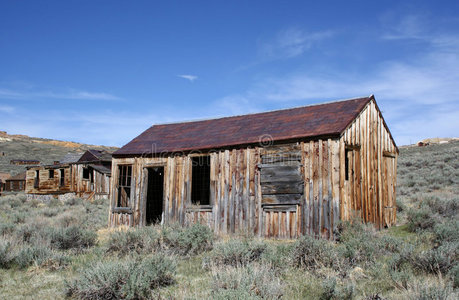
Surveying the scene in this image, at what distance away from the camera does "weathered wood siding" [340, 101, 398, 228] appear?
31.6 ft

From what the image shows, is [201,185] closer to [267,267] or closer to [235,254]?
[235,254]

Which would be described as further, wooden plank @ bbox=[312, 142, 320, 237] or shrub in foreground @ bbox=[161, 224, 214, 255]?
wooden plank @ bbox=[312, 142, 320, 237]

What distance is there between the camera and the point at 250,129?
11.8 meters

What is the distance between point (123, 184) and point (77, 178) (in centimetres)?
1562

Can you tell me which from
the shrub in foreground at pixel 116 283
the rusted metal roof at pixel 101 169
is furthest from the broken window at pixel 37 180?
the shrub in foreground at pixel 116 283

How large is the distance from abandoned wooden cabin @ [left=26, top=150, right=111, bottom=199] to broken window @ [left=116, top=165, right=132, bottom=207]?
1386 centimetres

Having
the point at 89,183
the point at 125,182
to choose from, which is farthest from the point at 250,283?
the point at 89,183

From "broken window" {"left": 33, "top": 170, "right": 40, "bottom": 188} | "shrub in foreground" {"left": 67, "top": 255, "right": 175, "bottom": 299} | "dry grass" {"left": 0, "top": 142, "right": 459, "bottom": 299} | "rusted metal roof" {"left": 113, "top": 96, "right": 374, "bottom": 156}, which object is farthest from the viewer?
"broken window" {"left": 33, "top": 170, "right": 40, "bottom": 188}

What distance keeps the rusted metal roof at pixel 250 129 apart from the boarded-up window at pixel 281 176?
1.35 feet

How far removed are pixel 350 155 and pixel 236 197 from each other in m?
3.28

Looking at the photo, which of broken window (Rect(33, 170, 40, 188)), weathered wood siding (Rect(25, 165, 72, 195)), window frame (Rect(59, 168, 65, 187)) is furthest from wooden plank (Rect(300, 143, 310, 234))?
broken window (Rect(33, 170, 40, 188))

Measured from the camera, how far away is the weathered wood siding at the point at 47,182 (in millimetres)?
28031

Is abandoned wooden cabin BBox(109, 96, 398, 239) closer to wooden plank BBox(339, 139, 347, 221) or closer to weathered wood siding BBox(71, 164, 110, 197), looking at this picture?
wooden plank BBox(339, 139, 347, 221)

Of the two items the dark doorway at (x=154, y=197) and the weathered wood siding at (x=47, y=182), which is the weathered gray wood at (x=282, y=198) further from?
the weathered wood siding at (x=47, y=182)
